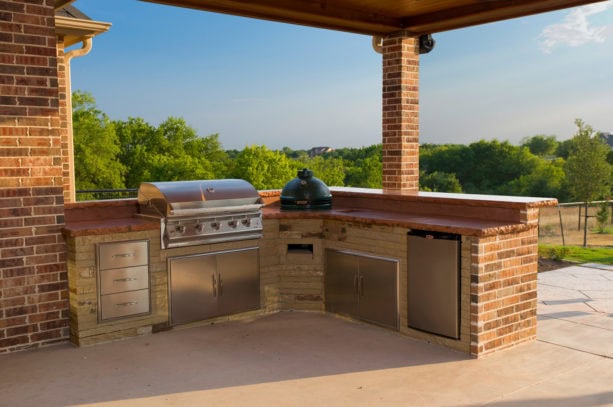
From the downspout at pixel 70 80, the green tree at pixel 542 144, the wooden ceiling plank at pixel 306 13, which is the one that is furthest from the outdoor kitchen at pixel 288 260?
the green tree at pixel 542 144

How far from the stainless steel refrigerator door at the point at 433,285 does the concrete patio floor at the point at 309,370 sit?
0.19 m

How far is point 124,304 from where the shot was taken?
5.09 m

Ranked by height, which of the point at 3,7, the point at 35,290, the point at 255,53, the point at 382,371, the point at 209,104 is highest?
the point at 255,53

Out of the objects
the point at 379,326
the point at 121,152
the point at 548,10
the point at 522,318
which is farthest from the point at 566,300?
the point at 121,152

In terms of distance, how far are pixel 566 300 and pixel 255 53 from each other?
35.7 m

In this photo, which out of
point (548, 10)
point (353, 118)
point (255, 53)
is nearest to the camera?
point (548, 10)

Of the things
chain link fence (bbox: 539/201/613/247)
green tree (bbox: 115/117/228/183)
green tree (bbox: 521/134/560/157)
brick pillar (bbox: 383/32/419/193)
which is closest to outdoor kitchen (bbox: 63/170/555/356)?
brick pillar (bbox: 383/32/419/193)

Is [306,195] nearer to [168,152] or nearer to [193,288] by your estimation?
[193,288]

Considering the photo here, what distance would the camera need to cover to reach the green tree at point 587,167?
17000 millimetres

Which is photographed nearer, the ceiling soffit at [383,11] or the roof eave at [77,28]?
the ceiling soffit at [383,11]

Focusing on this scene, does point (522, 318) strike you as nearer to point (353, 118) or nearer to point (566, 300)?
point (566, 300)

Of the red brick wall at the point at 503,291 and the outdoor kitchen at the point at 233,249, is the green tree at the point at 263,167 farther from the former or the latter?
the red brick wall at the point at 503,291

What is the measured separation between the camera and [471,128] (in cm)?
3312

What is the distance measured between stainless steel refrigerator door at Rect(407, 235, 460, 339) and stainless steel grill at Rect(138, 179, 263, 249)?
1.59 metres
